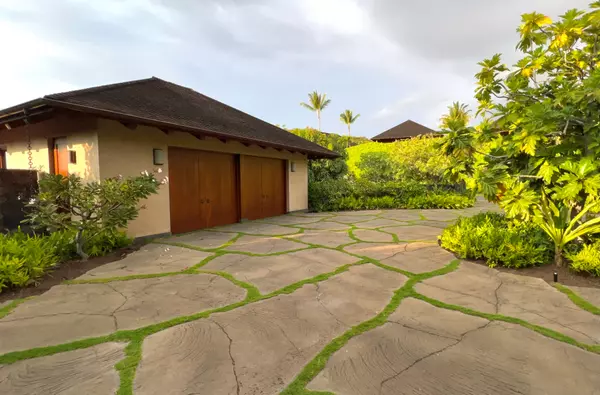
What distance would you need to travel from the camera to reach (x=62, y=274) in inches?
156

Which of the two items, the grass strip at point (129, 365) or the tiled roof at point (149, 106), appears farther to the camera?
the tiled roof at point (149, 106)

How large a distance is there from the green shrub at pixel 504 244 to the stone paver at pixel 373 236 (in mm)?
1214

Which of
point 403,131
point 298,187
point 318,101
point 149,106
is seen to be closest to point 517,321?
point 149,106

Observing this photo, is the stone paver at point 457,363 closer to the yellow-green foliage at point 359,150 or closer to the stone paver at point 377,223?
the stone paver at point 377,223

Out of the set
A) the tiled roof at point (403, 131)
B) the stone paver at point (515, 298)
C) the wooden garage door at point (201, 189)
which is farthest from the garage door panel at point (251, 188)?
the tiled roof at point (403, 131)

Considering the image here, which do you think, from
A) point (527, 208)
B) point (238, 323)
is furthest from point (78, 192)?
point (527, 208)

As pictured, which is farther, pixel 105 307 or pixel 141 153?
pixel 141 153

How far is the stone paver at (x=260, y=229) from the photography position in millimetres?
7208

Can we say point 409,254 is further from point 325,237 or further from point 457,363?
point 457,363

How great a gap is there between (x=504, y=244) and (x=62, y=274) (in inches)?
255

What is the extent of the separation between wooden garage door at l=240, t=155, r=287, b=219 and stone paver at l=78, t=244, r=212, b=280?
3928 millimetres

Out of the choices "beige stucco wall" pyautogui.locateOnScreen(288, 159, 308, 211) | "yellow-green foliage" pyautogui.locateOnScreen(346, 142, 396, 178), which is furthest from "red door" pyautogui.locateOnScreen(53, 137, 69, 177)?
"yellow-green foliage" pyautogui.locateOnScreen(346, 142, 396, 178)

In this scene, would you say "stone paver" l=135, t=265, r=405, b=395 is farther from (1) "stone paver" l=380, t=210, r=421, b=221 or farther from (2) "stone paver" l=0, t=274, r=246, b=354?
(1) "stone paver" l=380, t=210, r=421, b=221

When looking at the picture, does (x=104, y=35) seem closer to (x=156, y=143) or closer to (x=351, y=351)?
(x=156, y=143)
